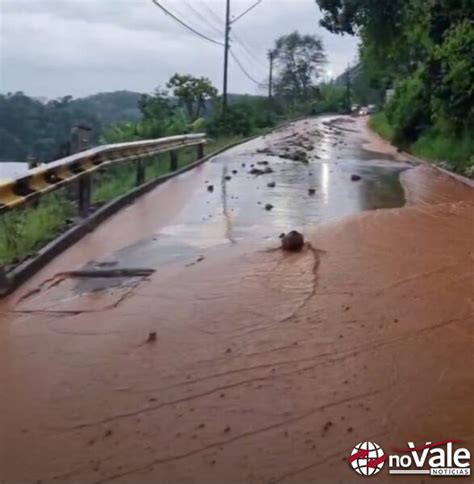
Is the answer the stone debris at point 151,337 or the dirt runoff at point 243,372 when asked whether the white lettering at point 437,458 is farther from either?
the stone debris at point 151,337

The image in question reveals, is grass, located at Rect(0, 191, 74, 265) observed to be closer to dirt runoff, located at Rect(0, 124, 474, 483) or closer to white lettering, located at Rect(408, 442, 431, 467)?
dirt runoff, located at Rect(0, 124, 474, 483)

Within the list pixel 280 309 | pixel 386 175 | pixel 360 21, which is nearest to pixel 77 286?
pixel 280 309

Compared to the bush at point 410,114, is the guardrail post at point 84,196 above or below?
below

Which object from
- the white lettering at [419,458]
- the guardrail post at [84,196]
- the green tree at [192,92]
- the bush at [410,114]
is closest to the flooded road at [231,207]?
the guardrail post at [84,196]

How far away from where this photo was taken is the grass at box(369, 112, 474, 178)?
1812cm

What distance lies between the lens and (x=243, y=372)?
190 inches

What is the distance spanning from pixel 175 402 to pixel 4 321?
238 centimetres

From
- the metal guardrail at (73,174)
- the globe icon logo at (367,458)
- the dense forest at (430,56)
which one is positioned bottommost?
the globe icon logo at (367,458)

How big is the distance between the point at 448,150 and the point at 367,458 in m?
18.5

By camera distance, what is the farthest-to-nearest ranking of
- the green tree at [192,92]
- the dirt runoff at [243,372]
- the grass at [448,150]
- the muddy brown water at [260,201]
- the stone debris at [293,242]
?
the green tree at [192,92] → the grass at [448,150] → the muddy brown water at [260,201] → the stone debris at [293,242] → the dirt runoff at [243,372]

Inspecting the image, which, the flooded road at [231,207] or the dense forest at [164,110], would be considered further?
the dense forest at [164,110]

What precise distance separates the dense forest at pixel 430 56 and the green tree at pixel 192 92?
61.5 ft

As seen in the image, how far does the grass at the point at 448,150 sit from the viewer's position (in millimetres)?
18122

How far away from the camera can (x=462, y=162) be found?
18.5m
